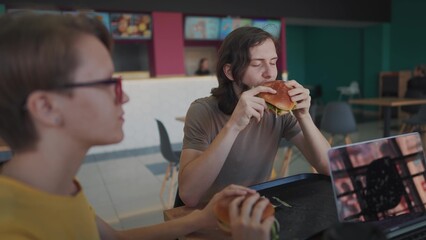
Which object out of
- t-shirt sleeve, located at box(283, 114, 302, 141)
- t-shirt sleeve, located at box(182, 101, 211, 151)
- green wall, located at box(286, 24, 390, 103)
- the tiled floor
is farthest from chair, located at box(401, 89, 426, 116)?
t-shirt sleeve, located at box(182, 101, 211, 151)

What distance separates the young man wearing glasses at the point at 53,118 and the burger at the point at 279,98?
2.02 ft

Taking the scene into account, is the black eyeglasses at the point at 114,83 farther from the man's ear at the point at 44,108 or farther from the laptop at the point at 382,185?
the laptop at the point at 382,185

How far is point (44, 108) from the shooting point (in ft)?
2.02

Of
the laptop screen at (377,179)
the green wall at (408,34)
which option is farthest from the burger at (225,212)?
the green wall at (408,34)

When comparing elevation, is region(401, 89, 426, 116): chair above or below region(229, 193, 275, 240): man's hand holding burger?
below

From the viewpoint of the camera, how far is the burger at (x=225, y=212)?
2.24 ft

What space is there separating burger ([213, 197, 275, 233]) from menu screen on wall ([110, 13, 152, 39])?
5381 millimetres

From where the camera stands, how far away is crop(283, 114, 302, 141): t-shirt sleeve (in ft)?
4.87

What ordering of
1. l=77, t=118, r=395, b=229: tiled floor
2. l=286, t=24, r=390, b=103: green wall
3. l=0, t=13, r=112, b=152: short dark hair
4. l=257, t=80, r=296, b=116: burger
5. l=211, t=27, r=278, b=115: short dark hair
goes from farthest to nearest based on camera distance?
l=286, t=24, r=390, b=103: green wall
l=77, t=118, r=395, b=229: tiled floor
l=211, t=27, r=278, b=115: short dark hair
l=257, t=80, r=296, b=116: burger
l=0, t=13, r=112, b=152: short dark hair

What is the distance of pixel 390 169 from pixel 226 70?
0.82 m

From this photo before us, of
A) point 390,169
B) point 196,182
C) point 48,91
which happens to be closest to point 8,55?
point 48,91

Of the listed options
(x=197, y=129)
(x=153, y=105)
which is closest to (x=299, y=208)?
(x=197, y=129)

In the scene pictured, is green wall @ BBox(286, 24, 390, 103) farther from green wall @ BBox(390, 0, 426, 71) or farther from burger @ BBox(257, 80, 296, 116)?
burger @ BBox(257, 80, 296, 116)

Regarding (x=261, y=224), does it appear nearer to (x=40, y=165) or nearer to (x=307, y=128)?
(x=40, y=165)
